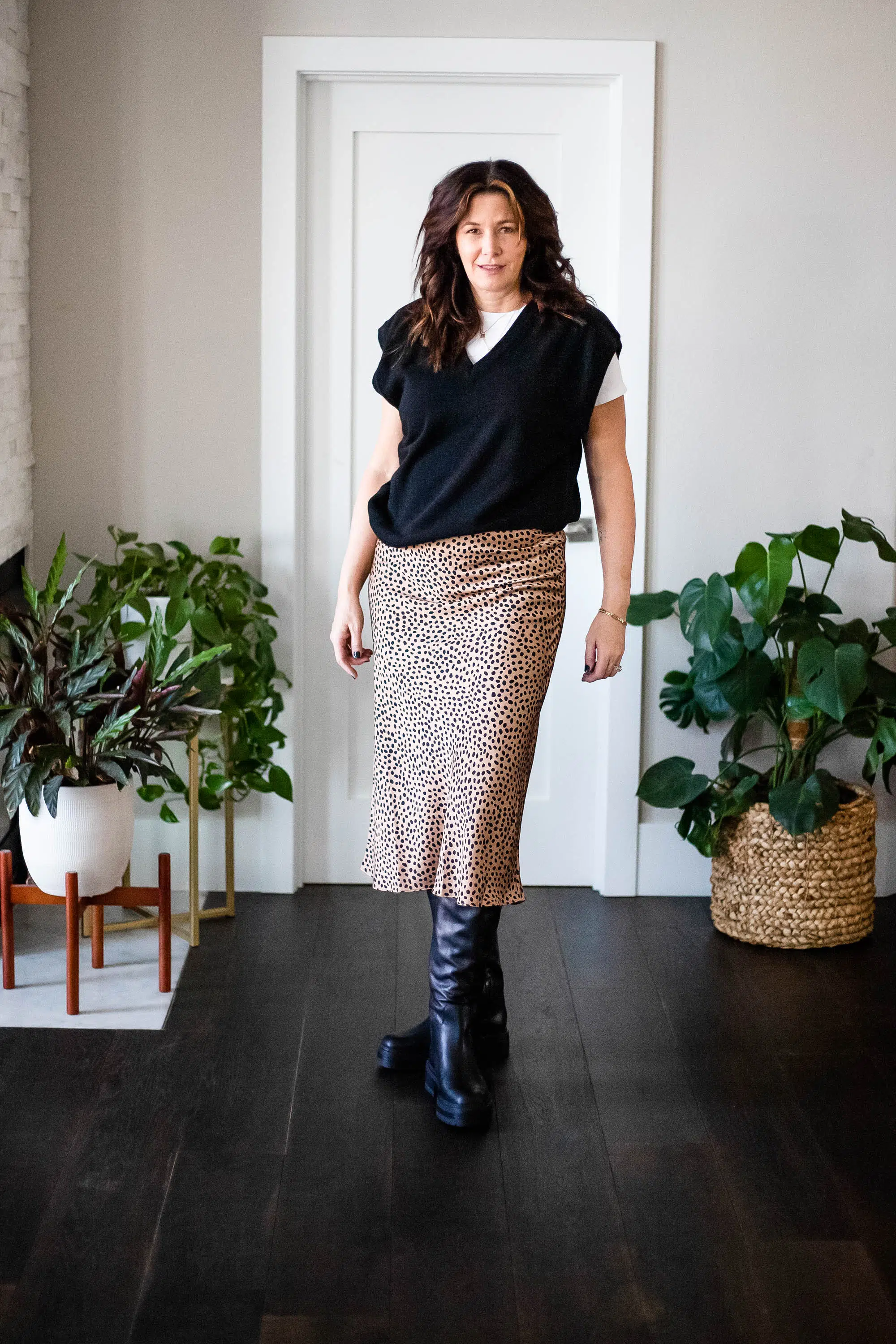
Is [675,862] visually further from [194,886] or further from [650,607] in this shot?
[194,886]

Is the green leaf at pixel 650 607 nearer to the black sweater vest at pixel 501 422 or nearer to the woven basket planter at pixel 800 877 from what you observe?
the woven basket planter at pixel 800 877

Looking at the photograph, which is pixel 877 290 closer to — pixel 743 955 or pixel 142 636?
pixel 743 955

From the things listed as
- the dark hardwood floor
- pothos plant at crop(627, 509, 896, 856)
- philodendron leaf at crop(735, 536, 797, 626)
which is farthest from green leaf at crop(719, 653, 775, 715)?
the dark hardwood floor

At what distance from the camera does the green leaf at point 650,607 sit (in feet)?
9.69

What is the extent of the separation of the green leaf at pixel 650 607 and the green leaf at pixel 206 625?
0.89 metres

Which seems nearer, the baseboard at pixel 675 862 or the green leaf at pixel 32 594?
the green leaf at pixel 32 594

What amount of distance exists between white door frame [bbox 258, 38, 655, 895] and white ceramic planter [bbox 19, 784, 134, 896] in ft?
2.28

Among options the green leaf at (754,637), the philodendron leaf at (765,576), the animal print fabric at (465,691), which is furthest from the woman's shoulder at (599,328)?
the green leaf at (754,637)

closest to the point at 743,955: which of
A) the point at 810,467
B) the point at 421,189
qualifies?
the point at 810,467

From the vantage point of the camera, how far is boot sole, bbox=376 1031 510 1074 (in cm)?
233

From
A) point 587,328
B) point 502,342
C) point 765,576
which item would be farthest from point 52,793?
point 765,576

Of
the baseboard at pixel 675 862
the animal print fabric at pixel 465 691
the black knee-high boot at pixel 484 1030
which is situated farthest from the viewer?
the baseboard at pixel 675 862

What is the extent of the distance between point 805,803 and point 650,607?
1.76ft

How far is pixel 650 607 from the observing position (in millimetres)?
2967
